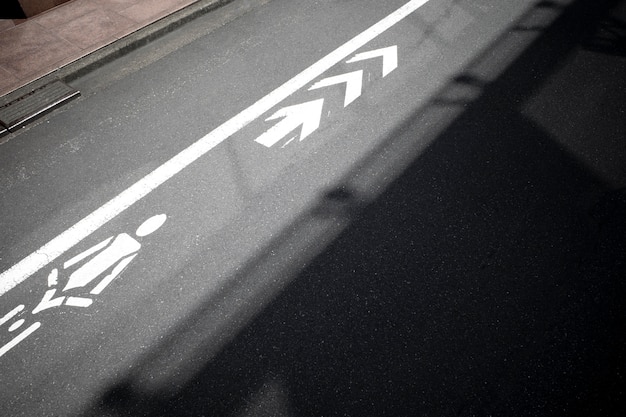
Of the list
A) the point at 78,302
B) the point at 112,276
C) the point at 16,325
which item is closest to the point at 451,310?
the point at 112,276

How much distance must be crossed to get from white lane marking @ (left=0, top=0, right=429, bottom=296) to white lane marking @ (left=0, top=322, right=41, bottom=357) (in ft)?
1.51

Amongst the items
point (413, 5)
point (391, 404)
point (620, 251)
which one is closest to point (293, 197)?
point (391, 404)

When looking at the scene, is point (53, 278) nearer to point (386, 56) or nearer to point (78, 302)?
point (78, 302)

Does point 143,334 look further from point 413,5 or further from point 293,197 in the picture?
point 413,5

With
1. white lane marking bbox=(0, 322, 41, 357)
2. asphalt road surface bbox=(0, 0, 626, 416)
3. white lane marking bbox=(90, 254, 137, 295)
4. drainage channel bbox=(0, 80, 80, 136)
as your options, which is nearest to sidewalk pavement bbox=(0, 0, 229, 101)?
drainage channel bbox=(0, 80, 80, 136)

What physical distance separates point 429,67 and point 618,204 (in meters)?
2.64

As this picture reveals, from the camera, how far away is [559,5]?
6234mm

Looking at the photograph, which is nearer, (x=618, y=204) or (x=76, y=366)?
(x=76, y=366)

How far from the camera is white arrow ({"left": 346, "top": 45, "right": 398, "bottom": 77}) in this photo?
526cm

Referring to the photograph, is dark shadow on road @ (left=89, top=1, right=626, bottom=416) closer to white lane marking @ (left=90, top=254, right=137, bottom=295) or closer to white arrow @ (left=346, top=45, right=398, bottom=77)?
white lane marking @ (left=90, top=254, right=137, bottom=295)

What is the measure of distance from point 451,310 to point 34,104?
5077mm

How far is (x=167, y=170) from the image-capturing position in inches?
165

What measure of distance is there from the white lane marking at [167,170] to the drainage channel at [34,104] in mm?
1759

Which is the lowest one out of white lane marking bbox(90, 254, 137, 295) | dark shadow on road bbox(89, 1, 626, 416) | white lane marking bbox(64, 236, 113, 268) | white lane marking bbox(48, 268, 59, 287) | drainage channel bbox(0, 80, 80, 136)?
dark shadow on road bbox(89, 1, 626, 416)
